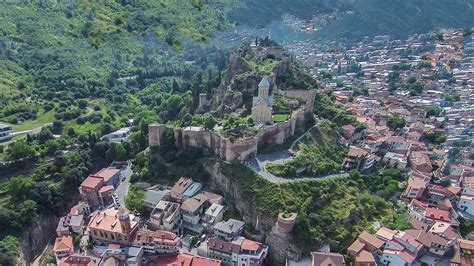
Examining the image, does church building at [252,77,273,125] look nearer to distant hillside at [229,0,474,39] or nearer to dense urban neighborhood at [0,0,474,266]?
dense urban neighborhood at [0,0,474,266]

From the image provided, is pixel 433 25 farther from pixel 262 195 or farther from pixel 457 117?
pixel 262 195

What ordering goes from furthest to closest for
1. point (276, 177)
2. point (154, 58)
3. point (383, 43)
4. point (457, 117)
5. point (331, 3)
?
point (331, 3)
point (383, 43)
point (154, 58)
point (457, 117)
point (276, 177)

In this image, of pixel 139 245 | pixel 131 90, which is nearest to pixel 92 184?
pixel 139 245

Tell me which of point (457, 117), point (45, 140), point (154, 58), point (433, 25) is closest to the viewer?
point (45, 140)

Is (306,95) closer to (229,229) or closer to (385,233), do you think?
(385,233)

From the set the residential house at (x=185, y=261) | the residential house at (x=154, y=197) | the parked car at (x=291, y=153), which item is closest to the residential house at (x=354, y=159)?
the parked car at (x=291, y=153)

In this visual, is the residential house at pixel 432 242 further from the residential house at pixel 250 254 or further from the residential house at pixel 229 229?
the residential house at pixel 229 229
